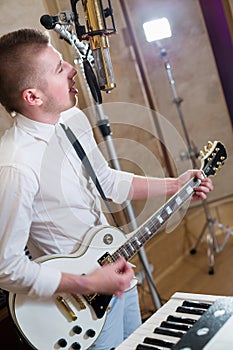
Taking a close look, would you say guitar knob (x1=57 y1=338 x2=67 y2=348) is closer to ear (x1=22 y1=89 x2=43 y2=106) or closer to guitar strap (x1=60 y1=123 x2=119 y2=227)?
guitar strap (x1=60 y1=123 x2=119 y2=227)

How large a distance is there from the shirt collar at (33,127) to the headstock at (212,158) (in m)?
0.56

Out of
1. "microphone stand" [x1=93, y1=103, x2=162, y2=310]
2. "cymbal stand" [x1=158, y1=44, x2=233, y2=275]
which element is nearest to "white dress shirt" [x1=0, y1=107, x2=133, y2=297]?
"microphone stand" [x1=93, y1=103, x2=162, y2=310]

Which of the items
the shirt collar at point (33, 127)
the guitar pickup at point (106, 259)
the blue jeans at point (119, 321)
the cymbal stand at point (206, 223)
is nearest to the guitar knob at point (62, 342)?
the blue jeans at point (119, 321)

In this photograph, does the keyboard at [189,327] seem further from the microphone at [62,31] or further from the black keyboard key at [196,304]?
the microphone at [62,31]

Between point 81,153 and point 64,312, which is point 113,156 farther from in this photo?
point 64,312

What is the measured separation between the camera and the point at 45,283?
1299 millimetres

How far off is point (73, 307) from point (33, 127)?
1.71 feet

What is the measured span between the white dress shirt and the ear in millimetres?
52

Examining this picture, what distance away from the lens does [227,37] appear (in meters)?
3.14

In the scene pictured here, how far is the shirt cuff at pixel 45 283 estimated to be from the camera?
1.29m

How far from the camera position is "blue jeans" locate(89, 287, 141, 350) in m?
1.44

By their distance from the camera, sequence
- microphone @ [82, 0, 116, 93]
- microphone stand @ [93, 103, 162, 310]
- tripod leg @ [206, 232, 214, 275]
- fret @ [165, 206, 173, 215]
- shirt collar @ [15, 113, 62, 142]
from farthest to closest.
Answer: tripod leg @ [206, 232, 214, 275], microphone stand @ [93, 103, 162, 310], fret @ [165, 206, 173, 215], shirt collar @ [15, 113, 62, 142], microphone @ [82, 0, 116, 93]

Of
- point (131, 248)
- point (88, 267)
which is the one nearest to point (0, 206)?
point (88, 267)

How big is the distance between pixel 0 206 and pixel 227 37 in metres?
2.34
